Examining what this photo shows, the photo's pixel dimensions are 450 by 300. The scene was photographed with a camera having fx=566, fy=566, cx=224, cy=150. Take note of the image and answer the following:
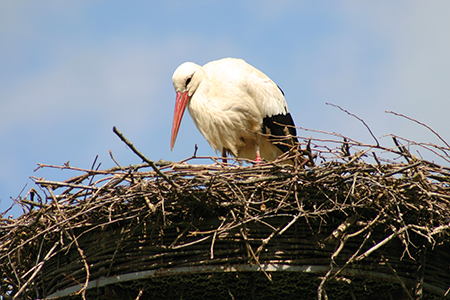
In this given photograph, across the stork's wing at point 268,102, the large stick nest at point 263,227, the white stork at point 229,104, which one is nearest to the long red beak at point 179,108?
the white stork at point 229,104

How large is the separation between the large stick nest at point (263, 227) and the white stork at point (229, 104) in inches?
51.0

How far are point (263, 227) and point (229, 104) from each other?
5.26 ft

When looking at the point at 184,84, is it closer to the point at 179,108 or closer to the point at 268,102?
the point at 179,108

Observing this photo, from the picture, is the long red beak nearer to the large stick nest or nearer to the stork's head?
the stork's head

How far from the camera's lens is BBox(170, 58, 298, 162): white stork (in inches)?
171

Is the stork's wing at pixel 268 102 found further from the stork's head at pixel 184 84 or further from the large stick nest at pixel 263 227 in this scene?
the large stick nest at pixel 263 227

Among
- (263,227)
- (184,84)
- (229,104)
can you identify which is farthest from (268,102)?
(263,227)

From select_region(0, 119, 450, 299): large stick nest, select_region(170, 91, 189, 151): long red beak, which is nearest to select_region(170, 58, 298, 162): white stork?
select_region(170, 91, 189, 151): long red beak

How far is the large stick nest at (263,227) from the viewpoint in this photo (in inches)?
111

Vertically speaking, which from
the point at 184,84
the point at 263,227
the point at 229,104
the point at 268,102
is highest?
the point at 184,84

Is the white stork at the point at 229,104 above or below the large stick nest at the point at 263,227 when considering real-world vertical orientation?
above

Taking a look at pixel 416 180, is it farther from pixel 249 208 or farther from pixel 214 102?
pixel 214 102

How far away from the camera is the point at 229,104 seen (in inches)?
169

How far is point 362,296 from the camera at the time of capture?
316 cm
